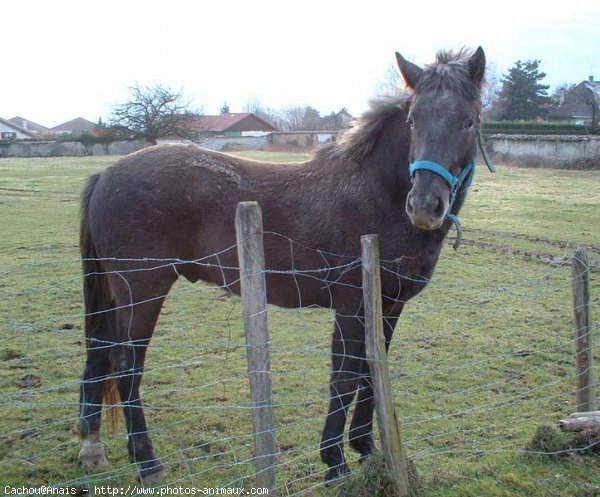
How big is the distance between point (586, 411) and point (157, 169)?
355 cm

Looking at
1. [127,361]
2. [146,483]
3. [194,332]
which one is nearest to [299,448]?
[146,483]

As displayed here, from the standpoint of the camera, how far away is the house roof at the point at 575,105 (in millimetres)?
45763

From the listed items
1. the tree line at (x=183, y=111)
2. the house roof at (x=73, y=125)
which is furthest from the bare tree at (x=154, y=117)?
the house roof at (x=73, y=125)

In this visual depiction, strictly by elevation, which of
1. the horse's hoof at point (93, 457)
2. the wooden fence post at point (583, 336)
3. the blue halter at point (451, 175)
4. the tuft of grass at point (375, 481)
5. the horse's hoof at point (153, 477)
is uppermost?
the blue halter at point (451, 175)

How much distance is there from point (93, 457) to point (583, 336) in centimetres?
355

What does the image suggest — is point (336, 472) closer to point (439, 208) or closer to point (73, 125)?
point (439, 208)

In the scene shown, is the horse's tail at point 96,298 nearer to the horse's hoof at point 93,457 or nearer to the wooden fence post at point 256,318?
the horse's hoof at point 93,457

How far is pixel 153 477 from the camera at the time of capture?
361cm

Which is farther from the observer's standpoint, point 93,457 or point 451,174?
point 93,457

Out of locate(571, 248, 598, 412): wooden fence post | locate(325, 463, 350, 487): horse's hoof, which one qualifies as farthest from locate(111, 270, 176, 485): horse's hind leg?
locate(571, 248, 598, 412): wooden fence post

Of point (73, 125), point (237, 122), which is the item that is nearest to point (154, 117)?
point (237, 122)

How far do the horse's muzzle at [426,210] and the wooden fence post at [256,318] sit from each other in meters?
0.85

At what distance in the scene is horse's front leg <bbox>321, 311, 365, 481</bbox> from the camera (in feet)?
11.4

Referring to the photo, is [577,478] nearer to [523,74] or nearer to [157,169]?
[157,169]
